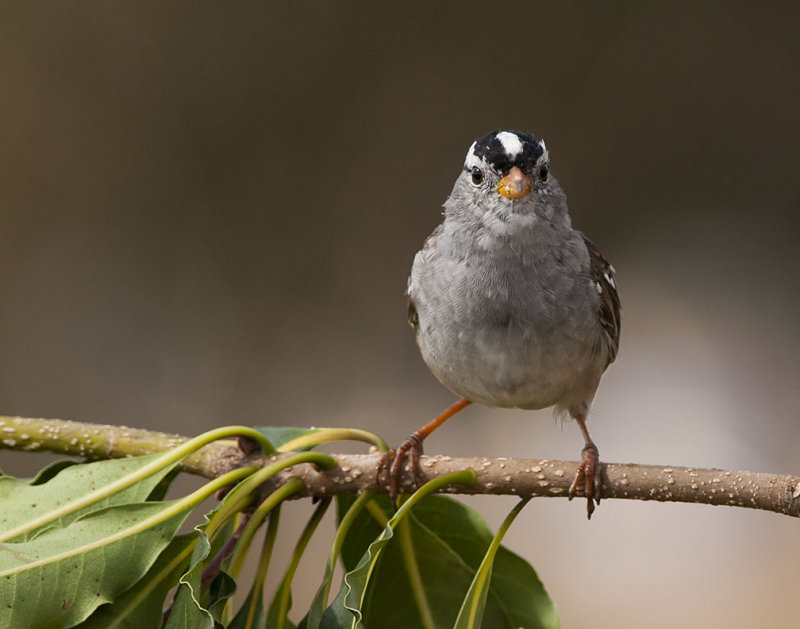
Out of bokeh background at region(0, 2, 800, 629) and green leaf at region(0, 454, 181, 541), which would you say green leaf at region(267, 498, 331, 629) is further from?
bokeh background at region(0, 2, 800, 629)

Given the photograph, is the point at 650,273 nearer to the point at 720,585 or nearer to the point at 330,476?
the point at 720,585

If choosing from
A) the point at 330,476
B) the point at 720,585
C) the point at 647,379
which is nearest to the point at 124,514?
the point at 330,476

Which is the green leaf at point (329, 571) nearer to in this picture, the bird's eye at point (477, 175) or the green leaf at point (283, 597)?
the green leaf at point (283, 597)

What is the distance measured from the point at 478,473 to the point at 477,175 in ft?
4.15

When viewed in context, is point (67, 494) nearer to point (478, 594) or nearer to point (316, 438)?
point (316, 438)

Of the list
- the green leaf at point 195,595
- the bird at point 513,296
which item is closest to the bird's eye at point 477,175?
the bird at point 513,296

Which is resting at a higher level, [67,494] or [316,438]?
[316,438]

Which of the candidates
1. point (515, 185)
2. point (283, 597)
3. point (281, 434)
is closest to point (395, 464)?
point (281, 434)

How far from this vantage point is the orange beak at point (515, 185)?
300 centimetres

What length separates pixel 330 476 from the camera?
2.17 meters

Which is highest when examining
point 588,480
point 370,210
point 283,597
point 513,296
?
point 370,210

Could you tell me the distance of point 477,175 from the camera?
10.2 ft

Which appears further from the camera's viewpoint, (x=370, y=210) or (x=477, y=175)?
(x=370, y=210)

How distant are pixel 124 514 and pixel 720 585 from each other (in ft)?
12.2
